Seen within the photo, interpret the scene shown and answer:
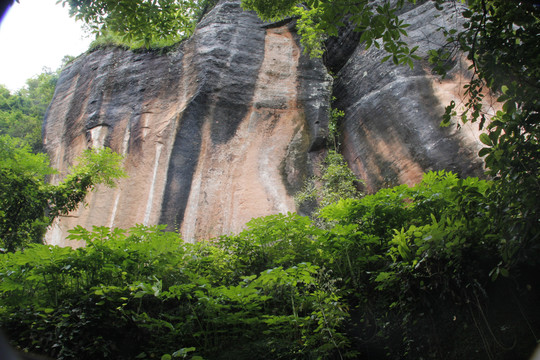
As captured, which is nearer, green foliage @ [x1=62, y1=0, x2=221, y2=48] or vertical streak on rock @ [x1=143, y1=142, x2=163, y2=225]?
green foliage @ [x1=62, y1=0, x2=221, y2=48]

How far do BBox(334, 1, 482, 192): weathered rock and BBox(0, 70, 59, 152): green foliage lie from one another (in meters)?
14.8

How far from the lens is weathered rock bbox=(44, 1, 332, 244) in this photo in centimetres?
990

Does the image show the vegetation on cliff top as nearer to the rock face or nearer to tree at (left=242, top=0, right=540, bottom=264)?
tree at (left=242, top=0, right=540, bottom=264)

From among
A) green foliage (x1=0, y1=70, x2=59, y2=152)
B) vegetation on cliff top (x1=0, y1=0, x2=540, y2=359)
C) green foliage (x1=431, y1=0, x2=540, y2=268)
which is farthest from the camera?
green foliage (x1=0, y1=70, x2=59, y2=152)

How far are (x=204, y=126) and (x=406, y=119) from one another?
5.69 metres

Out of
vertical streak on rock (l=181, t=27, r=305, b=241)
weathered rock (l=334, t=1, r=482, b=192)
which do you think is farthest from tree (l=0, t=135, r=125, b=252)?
weathered rock (l=334, t=1, r=482, b=192)

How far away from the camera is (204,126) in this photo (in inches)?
426

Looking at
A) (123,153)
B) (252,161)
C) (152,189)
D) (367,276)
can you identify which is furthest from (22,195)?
(367,276)

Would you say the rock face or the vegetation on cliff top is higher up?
the rock face

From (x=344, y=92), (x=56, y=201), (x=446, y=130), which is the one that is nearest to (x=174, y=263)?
(x=56, y=201)

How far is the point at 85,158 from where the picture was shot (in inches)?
412

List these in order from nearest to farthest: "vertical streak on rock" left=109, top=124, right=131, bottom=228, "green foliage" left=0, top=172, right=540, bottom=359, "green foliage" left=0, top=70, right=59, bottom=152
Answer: "green foliage" left=0, top=172, right=540, bottom=359 → "vertical streak on rock" left=109, top=124, right=131, bottom=228 → "green foliage" left=0, top=70, right=59, bottom=152

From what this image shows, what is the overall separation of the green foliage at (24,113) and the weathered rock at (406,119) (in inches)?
581

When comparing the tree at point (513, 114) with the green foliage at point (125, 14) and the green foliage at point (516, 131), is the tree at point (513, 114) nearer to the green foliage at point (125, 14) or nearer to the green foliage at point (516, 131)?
the green foliage at point (516, 131)
